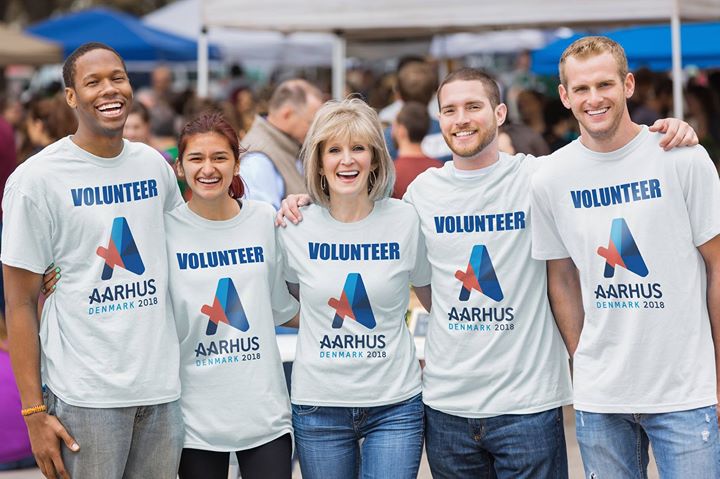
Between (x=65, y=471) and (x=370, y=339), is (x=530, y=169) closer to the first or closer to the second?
(x=370, y=339)

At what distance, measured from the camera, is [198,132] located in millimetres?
3822

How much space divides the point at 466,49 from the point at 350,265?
1352 cm

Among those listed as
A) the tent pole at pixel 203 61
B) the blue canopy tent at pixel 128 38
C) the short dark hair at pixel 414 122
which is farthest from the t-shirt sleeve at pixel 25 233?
the blue canopy tent at pixel 128 38

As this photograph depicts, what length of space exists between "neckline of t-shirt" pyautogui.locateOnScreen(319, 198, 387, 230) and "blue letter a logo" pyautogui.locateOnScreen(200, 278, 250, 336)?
414 millimetres

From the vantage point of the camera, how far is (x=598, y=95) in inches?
137

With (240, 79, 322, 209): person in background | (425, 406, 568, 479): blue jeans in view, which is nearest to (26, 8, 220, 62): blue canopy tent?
(240, 79, 322, 209): person in background

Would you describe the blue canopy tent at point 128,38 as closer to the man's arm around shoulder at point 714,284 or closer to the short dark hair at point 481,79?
the short dark hair at point 481,79

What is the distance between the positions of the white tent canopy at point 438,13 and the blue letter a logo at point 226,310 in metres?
5.10

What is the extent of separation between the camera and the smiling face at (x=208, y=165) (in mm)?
3752

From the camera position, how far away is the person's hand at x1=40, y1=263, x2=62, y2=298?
3539mm

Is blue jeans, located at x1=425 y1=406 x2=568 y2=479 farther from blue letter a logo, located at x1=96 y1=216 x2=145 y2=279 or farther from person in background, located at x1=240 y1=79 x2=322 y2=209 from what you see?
person in background, located at x1=240 y1=79 x2=322 y2=209

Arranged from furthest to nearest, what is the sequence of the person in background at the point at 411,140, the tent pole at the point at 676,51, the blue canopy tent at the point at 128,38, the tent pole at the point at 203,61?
the blue canopy tent at the point at 128,38 → the tent pole at the point at 203,61 → the tent pole at the point at 676,51 → the person in background at the point at 411,140

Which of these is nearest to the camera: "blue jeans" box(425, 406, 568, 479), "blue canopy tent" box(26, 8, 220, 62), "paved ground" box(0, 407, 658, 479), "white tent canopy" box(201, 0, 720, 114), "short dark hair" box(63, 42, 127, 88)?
"short dark hair" box(63, 42, 127, 88)

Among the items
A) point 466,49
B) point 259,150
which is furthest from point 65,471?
point 466,49
